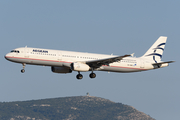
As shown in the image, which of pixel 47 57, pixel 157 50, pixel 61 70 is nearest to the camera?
pixel 47 57

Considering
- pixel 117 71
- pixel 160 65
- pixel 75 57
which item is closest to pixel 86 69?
pixel 75 57

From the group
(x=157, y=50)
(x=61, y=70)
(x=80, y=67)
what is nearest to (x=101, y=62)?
(x=80, y=67)

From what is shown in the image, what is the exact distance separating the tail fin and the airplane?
2.61 meters

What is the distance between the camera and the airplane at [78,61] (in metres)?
71.1

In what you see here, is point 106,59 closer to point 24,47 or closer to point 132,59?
point 132,59

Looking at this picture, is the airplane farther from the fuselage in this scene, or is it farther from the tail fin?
the tail fin

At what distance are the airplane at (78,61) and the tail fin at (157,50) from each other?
261 cm

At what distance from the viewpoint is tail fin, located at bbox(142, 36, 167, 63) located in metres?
86.9

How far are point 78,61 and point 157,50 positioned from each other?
24.7 meters

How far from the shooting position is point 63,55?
2857 inches

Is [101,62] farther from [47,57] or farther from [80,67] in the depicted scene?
[47,57]

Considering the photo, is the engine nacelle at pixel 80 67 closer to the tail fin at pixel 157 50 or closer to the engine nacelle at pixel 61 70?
the engine nacelle at pixel 61 70

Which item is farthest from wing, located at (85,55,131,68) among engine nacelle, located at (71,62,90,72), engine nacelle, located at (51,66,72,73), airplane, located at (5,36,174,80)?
engine nacelle, located at (51,66,72,73)

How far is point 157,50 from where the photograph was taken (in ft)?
292
